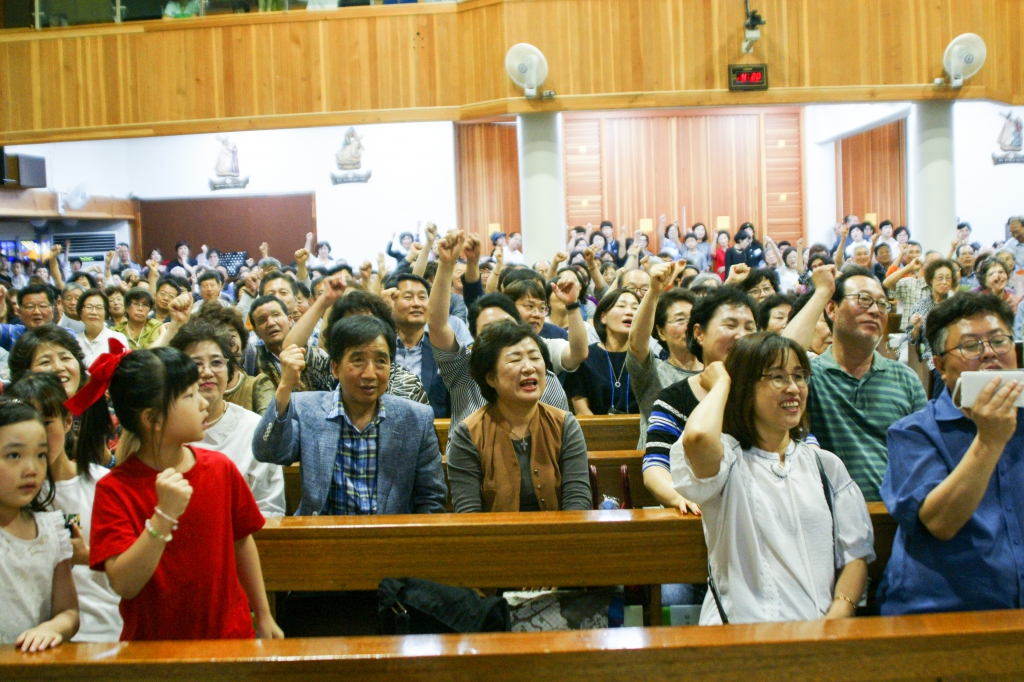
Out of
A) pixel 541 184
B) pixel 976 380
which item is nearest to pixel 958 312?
pixel 976 380

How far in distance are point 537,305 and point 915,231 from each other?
5984 millimetres

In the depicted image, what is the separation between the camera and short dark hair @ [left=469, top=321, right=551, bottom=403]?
272 centimetres

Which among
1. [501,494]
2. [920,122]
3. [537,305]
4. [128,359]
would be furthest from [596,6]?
[128,359]

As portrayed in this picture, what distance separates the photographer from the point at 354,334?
2.59 metres

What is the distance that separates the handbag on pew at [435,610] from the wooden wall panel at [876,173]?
13664 mm

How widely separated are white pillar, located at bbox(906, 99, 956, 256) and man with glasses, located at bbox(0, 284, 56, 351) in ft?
24.8

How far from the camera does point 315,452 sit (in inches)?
99.0

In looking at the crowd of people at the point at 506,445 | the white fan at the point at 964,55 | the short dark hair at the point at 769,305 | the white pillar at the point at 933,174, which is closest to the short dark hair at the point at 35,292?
the crowd of people at the point at 506,445

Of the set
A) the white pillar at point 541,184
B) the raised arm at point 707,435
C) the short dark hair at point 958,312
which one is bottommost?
the raised arm at point 707,435

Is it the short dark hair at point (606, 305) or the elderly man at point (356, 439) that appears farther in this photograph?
the short dark hair at point (606, 305)

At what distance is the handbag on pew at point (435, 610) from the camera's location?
195 cm

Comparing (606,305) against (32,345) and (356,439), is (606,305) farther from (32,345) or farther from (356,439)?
(32,345)

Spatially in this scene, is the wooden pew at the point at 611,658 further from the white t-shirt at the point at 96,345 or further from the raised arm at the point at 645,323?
the white t-shirt at the point at 96,345

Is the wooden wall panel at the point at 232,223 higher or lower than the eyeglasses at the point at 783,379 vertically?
higher
